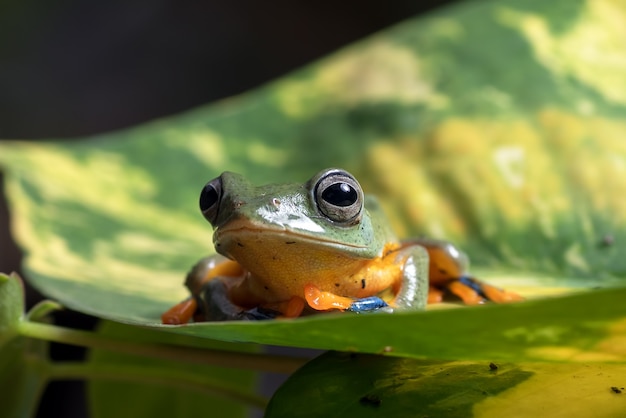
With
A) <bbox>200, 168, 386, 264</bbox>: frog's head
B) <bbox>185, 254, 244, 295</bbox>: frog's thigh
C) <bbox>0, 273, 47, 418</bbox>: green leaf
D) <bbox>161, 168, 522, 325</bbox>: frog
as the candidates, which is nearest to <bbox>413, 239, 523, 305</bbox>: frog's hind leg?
<bbox>161, 168, 522, 325</bbox>: frog

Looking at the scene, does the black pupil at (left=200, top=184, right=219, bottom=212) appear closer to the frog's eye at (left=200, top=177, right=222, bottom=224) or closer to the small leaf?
the frog's eye at (left=200, top=177, right=222, bottom=224)

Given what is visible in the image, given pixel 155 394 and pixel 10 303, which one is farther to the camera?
pixel 155 394

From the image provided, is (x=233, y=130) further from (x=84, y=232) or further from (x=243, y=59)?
(x=243, y=59)

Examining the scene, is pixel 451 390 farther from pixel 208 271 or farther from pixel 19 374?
pixel 19 374

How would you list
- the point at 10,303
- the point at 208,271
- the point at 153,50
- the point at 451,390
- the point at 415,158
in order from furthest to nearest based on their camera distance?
the point at 153,50 → the point at 415,158 → the point at 208,271 → the point at 10,303 → the point at 451,390

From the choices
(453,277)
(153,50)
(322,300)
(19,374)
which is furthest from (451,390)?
(153,50)

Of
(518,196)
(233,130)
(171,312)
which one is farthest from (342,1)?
(171,312)
